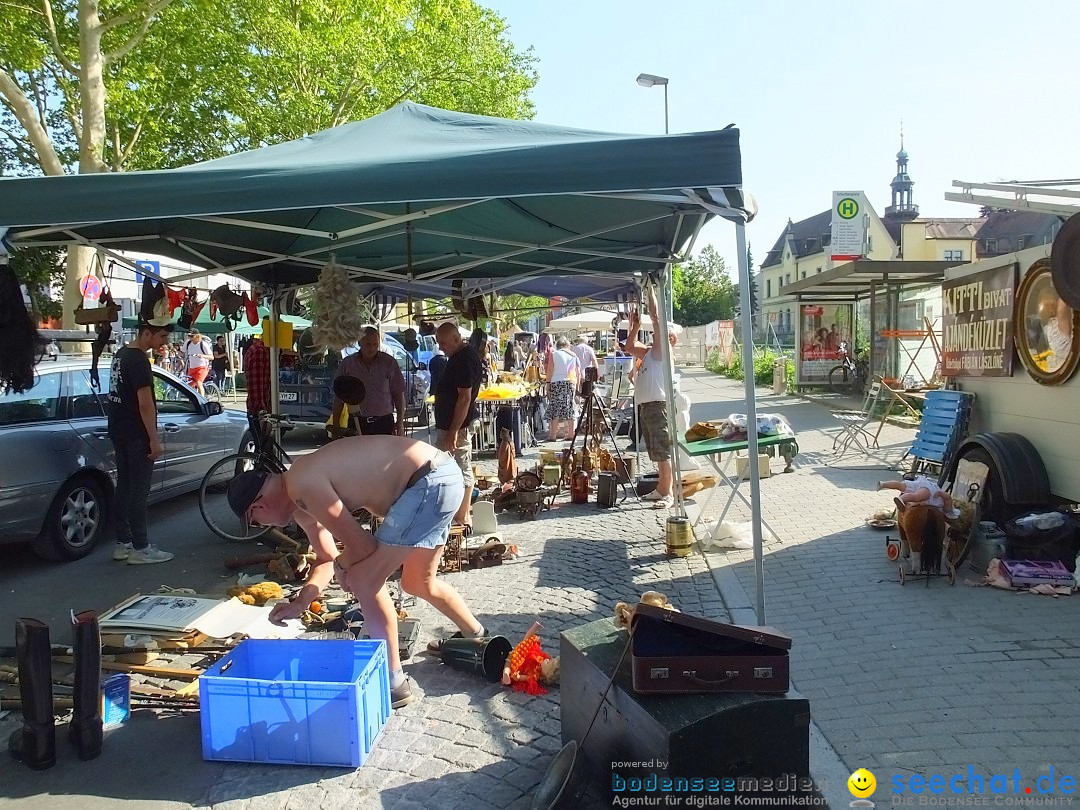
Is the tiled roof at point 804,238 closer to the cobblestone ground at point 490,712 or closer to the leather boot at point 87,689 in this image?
the cobblestone ground at point 490,712

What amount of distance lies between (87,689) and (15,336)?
2.19m

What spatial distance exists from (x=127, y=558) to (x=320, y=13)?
50.7ft

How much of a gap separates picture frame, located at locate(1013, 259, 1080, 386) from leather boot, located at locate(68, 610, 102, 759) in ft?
20.4

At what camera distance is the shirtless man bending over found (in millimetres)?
3340

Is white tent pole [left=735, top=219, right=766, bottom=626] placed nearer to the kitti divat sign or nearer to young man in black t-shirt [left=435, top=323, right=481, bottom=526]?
young man in black t-shirt [left=435, top=323, right=481, bottom=526]

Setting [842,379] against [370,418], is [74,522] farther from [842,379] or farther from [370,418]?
[842,379]

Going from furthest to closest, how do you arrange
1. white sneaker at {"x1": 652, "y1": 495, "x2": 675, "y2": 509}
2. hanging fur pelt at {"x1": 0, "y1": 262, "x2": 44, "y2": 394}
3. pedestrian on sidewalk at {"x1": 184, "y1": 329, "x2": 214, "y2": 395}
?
1. pedestrian on sidewalk at {"x1": 184, "y1": 329, "x2": 214, "y2": 395}
2. white sneaker at {"x1": 652, "y1": 495, "x2": 675, "y2": 509}
3. hanging fur pelt at {"x1": 0, "y1": 262, "x2": 44, "y2": 394}

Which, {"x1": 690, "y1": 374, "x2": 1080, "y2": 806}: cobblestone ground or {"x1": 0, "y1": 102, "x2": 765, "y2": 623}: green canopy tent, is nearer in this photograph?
{"x1": 690, "y1": 374, "x2": 1080, "y2": 806}: cobblestone ground

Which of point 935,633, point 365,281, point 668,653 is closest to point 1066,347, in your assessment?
point 935,633

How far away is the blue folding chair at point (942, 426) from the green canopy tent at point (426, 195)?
2938 mm

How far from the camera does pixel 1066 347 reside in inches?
217

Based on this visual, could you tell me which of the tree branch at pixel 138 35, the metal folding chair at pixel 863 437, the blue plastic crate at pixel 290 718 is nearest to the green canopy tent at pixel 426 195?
the blue plastic crate at pixel 290 718

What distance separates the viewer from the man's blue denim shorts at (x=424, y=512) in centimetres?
348

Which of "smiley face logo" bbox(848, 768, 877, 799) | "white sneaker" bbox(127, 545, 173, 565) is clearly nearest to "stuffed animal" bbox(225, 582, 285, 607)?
"white sneaker" bbox(127, 545, 173, 565)
